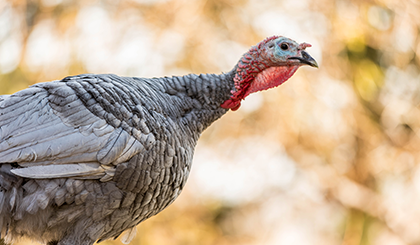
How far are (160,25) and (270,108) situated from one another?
97.1 inches

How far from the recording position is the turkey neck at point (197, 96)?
291 centimetres

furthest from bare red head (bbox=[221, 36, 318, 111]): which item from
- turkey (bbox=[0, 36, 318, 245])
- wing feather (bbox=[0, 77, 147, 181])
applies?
wing feather (bbox=[0, 77, 147, 181])

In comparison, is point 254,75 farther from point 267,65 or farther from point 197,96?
point 197,96

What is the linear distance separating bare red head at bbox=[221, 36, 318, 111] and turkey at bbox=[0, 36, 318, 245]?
56cm

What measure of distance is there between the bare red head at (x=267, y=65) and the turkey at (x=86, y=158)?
0.56 meters

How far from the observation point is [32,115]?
93.8 inches

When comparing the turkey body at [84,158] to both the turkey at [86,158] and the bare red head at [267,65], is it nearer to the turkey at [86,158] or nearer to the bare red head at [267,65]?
the turkey at [86,158]

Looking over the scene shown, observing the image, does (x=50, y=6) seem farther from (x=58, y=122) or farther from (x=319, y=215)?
(x=319, y=215)

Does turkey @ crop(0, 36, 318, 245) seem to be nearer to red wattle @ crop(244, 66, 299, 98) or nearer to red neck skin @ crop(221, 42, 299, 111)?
red neck skin @ crop(221, 42, 299, 111)

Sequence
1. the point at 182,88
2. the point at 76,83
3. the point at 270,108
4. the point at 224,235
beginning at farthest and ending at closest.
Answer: the point at 224,235 → the point at 270,108 → the point at 182,88 → the point at 76,83

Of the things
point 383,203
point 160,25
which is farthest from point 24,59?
point 383,203

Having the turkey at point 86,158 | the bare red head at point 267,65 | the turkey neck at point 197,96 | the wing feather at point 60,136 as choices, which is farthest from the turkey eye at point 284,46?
the wing feather at point 60,136

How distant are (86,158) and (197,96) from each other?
3.18 feet

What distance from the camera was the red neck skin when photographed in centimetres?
300
